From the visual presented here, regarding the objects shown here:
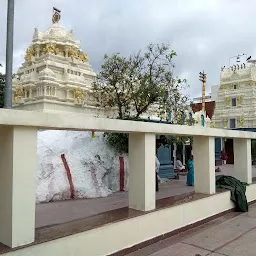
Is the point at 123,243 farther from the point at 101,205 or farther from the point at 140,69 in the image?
the point at 140,69

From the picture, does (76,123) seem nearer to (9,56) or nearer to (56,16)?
(9,56)

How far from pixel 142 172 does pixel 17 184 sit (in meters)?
2.14

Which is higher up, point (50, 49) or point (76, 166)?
point (50, 49)

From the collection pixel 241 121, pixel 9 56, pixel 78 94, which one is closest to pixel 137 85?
pixel 9 56

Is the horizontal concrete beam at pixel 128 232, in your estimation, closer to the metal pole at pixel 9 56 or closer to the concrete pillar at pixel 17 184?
the concrete pillar at pixel 17 184

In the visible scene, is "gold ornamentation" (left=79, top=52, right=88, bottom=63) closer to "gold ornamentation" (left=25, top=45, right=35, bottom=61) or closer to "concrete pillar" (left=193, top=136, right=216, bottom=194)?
"gold ornamentation" (left=25, top=45, right=35, bottom=61)

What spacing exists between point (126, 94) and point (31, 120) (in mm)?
7763

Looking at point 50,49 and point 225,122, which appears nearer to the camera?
point 50,49

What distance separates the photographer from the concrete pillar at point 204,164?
21.4 feet

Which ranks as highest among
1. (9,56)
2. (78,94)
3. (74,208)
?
(78,94)

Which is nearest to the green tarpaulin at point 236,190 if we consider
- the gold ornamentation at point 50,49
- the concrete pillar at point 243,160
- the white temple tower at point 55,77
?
the concrete pillar at point 243,160

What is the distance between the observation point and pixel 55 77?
21.3m

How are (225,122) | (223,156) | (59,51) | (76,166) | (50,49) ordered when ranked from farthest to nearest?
(225,122), (59,51), (50,49), (223,156), (76,166)

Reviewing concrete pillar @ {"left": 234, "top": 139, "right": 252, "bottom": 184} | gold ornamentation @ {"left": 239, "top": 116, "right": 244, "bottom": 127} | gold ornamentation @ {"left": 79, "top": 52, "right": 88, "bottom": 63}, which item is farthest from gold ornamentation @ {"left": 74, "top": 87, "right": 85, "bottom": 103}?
gold ornamentation @ {"left": 239, "top": 116, "right": 244, "bottom": 127}
